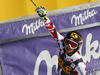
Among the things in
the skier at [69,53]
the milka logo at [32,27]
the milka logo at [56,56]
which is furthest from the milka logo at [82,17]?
the skier at [69,53]

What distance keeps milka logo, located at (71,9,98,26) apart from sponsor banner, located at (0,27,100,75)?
23 cm

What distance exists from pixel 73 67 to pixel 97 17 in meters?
1.97

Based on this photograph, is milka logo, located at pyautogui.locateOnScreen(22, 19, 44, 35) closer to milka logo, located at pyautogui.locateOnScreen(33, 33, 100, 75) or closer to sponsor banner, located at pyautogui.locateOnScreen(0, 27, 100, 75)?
sponsor banner, located at pyautogui.locateOnScreen(0, 27, 100, 75)

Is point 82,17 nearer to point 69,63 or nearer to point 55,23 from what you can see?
point 55,23

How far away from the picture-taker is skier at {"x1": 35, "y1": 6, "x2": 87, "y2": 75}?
10.9 feet

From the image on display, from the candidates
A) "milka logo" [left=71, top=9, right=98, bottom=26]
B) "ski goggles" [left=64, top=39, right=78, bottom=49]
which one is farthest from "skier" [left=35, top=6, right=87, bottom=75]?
"milka logo" [left=71, top=9, right=98, bottom=26]

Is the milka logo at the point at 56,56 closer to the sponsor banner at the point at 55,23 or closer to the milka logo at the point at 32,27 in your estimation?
the sponsor banner at the point at 55,23

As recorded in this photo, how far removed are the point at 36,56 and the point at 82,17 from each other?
1222 millimetres

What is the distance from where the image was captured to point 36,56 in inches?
191

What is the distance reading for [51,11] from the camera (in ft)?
16.0

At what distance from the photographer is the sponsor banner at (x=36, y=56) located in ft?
15.4

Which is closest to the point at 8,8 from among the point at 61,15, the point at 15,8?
the point at 15,8

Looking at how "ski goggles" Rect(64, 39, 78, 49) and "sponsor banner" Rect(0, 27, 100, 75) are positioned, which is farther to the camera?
"sponsor banner" Rect(0, 27, 100, 75)

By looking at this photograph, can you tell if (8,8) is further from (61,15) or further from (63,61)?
(63,61)
